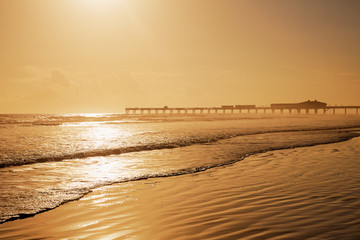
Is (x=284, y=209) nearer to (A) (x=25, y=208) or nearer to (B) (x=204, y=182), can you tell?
(B) (x=204, y=182)

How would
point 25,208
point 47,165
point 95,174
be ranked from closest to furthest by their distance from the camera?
1. point 25,208
2. point 95,174
3. point 47,165

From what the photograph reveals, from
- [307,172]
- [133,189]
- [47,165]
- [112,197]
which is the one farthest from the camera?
[47,165]

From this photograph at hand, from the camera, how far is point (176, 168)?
8992 millimetres

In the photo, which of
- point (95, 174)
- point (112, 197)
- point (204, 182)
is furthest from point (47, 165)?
point (204, 182)

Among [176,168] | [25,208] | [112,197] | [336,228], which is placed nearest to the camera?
[336,228]

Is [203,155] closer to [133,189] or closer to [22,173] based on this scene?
[133,189]

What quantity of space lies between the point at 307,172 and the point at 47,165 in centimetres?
856

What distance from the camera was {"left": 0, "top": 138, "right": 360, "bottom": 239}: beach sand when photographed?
12.3 feet

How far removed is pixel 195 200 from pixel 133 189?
1.74m

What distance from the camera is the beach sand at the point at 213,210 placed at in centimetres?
376

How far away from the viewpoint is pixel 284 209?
464 cm

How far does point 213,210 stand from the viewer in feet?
15.4

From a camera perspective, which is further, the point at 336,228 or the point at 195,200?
the point at 195,200

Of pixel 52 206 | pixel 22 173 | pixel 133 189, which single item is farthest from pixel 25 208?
pixel 22 173
